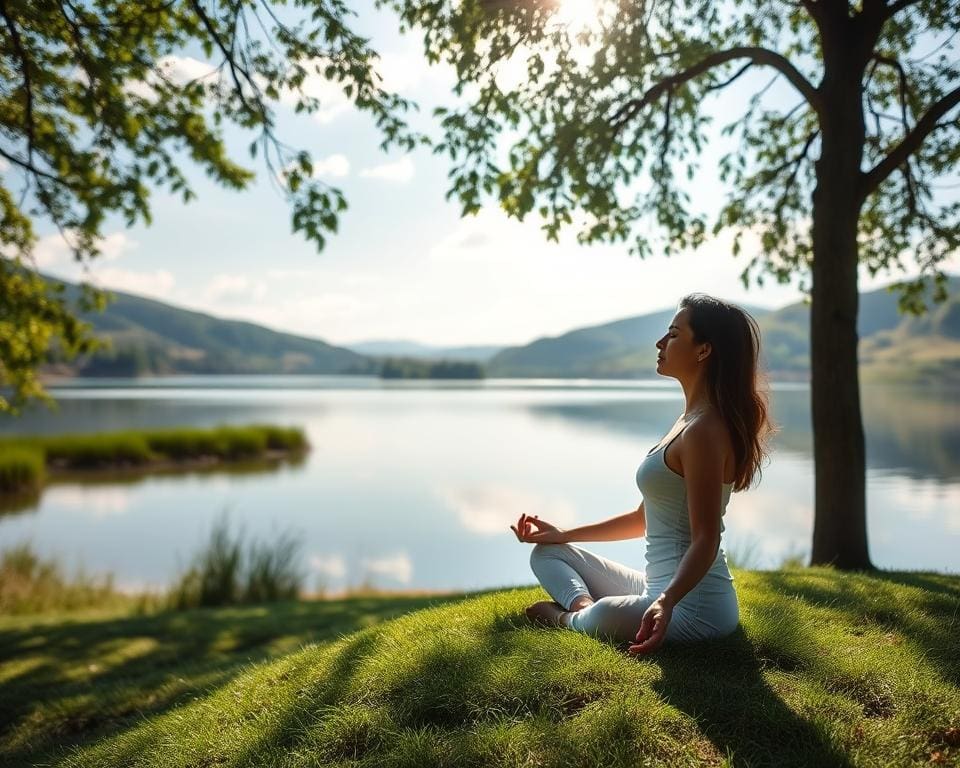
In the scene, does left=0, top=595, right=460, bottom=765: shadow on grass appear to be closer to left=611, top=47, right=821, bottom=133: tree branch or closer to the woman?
the woman

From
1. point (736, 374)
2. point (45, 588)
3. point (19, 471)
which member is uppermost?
point (736, 374)

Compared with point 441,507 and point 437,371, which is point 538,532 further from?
point 437,371

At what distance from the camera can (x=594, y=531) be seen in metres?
3.94

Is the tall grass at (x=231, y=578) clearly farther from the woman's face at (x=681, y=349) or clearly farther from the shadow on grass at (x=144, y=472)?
the shadow on grass at (x=144, y=472)

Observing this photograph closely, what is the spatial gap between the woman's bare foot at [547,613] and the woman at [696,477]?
0.11 metres

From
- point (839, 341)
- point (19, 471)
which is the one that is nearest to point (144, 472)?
point (19, 471)

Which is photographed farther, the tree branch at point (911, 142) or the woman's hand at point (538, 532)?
the tree branch at point (911, 142)

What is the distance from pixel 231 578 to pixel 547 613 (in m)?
8.41

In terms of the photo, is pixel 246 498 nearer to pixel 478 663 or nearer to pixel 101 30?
pixel 101 30

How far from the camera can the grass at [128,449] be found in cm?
2447

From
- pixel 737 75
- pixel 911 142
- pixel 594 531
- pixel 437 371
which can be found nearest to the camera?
pixel 594 531

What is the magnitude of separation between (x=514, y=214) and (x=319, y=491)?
19.6m

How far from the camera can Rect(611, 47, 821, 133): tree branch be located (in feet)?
23.4

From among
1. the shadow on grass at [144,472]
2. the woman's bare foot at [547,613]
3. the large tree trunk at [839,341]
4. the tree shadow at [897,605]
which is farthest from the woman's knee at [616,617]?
the shadow on grass at [144,472]
